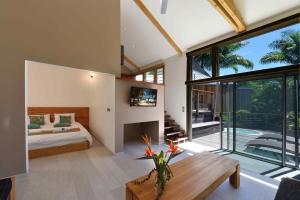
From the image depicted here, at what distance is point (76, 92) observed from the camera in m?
6.03

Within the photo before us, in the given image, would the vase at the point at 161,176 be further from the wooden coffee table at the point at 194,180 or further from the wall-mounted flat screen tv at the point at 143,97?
the wall-mounted flat screen tv at the point at 143,97

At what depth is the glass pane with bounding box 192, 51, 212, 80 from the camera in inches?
185

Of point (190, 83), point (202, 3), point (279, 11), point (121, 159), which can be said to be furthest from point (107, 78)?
point (279, 11)

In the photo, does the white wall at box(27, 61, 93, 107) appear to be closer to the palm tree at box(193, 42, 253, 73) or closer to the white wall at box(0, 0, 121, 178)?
the white wall at box(0, 0, 121, 178)

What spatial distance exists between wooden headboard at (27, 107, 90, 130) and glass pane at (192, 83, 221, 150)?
4417mm

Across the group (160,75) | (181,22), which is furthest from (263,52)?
(160,75)

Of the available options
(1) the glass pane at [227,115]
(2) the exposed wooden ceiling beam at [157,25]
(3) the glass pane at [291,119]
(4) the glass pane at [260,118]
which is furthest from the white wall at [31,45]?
(3) the glass pane at [291,119]

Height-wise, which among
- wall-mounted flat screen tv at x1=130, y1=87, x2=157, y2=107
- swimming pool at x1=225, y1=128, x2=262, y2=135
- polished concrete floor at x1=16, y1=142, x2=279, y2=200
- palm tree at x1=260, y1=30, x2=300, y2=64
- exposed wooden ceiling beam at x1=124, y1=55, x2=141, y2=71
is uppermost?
exposed wooden ceiling beam at x1=124, y1=55, x2=141, y2=71

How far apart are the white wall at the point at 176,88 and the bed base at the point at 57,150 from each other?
10.8ft

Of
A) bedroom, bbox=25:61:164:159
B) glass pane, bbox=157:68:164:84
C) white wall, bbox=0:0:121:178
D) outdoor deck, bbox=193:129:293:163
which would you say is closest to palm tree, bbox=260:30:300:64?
outdoor deck, bbox=193:129:293:163

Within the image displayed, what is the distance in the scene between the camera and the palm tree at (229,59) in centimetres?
387

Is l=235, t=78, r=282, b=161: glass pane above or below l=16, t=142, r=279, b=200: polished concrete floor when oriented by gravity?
above

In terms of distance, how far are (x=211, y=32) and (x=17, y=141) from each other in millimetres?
5265

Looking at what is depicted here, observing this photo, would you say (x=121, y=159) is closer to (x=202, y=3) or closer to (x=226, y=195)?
(x=226, y=195)
